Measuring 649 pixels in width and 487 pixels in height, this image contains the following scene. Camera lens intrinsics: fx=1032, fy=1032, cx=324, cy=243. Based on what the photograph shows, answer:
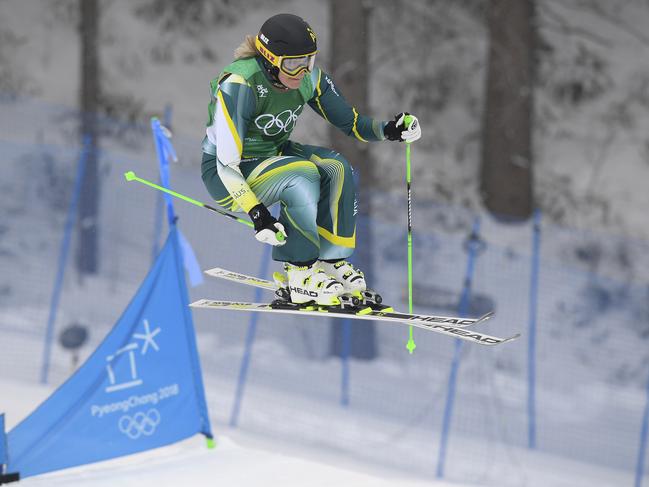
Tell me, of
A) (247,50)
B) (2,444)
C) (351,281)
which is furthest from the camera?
(2,444)

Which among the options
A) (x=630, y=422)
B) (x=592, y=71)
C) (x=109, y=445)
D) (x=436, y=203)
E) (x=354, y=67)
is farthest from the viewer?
(x=592, y=71)

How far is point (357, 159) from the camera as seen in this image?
9.80 m

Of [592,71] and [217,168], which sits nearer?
[217,168]

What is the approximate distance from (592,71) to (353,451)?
7.27 meters

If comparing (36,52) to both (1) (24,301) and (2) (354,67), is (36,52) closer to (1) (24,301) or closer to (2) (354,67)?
(1) (24,301)

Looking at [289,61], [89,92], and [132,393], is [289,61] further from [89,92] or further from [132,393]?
[89,92]

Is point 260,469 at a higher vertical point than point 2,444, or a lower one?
lower

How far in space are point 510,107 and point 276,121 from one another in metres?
7.15

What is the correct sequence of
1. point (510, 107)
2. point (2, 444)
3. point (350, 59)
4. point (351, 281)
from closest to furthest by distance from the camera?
point (351, 281)
point (2, 444)
point (350, 59)
point (510, 107)

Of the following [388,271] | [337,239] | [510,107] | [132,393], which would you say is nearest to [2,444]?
[132,393]

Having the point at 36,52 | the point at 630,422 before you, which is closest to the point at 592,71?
the point at 630,422

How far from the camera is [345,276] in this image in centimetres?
457

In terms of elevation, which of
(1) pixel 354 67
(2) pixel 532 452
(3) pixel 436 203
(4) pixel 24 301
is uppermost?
(1) pixel 354 67

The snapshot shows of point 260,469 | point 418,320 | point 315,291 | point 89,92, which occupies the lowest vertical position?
point 260,469
